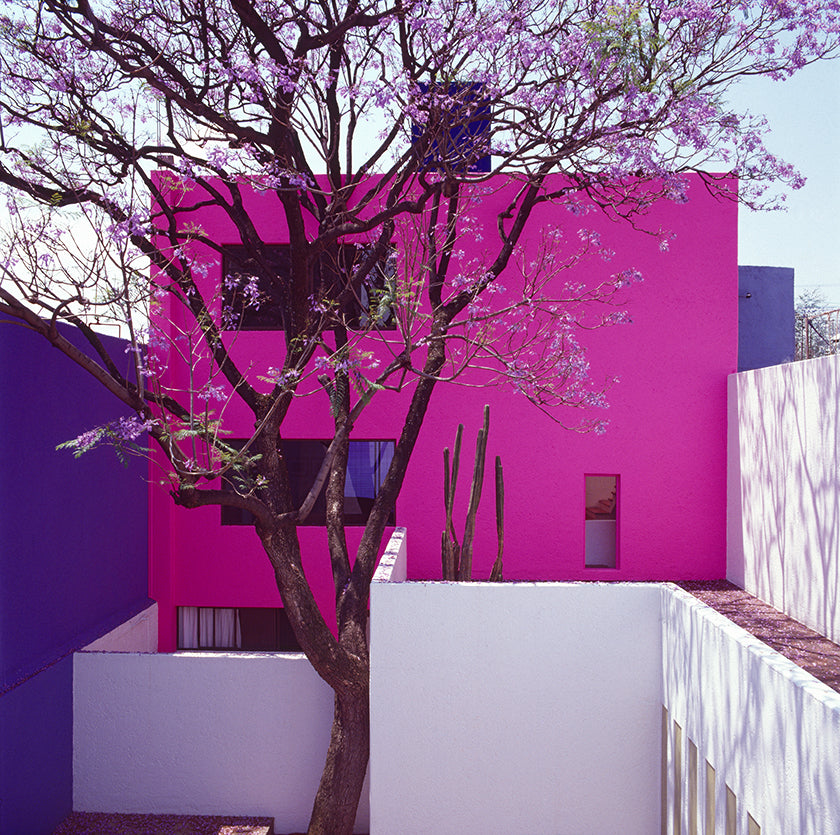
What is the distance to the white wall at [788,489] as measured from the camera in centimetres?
680

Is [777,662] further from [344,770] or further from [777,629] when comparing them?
[344,770]

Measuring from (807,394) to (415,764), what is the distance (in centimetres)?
490

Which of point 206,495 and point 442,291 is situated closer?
point 206,495

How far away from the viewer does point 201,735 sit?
7859 mm

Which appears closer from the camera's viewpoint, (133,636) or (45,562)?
(45,562)

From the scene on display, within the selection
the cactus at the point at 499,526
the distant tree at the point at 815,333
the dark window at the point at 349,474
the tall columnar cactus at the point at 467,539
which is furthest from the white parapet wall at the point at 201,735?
the distant tree at the point at 815,333

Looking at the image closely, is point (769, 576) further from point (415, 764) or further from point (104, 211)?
point (104, 211)

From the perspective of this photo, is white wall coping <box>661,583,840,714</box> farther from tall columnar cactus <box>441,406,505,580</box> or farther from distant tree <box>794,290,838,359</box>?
distant tree <box>794,290,838,359</box>

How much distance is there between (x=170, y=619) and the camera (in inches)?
391

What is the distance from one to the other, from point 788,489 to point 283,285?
549 cm

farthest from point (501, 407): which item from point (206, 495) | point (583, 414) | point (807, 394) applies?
point (206, 495)

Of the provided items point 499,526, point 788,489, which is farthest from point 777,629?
point 499,526

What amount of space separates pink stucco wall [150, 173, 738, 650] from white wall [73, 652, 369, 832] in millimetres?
2081

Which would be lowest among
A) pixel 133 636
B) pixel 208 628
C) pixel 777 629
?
pixel 208 628
